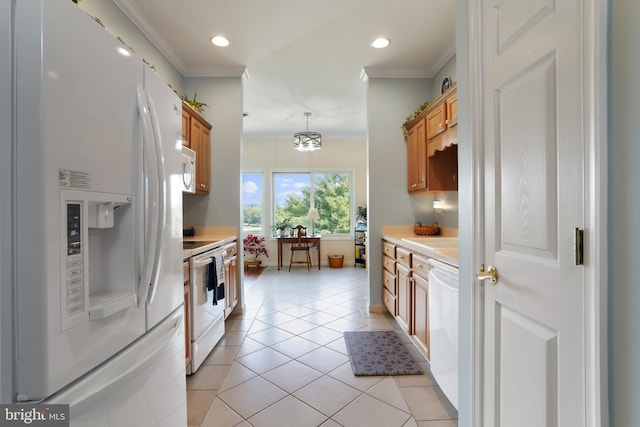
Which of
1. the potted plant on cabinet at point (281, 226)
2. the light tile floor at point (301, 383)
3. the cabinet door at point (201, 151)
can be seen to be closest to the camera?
the light tile floor at point (301, 383)

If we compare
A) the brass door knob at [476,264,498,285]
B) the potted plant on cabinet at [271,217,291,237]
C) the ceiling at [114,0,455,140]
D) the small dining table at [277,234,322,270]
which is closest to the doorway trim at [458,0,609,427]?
the brass door knob at [476,264,498,285]

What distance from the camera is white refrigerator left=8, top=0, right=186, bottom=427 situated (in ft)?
2.25

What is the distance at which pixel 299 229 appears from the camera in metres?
6.15

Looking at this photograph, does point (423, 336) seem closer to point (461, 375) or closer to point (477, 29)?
point (461, 375)

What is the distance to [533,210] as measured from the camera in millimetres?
922

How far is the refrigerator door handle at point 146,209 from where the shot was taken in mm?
1020

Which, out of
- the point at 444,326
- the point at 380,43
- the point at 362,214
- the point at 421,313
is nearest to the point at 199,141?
the point at 380,43

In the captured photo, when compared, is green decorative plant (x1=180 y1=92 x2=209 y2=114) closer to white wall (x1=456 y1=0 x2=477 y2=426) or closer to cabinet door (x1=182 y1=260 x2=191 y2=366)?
cabinet door (x1=182 y1=260 x2=191 y2=366)

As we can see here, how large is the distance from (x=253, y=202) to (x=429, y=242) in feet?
15.3

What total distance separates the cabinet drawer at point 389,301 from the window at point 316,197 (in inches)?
132

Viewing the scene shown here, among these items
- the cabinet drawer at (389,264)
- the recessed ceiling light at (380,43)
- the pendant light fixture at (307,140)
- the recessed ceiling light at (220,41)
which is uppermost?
the recessed ceiling light at (380,43)

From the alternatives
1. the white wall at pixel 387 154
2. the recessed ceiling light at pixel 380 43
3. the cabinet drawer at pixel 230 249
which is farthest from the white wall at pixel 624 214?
the white wall at pixel 387 154

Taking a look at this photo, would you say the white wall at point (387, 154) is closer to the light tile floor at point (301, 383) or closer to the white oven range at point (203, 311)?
the light tile floor at point (301, 383)

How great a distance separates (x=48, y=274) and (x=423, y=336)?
2235 mm
